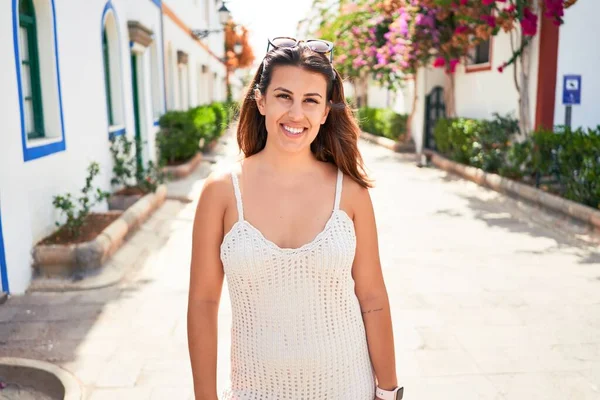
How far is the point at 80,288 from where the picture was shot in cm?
543

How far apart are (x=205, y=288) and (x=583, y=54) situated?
9.42 meters

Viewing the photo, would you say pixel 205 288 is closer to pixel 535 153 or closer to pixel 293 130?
pixel 293 130

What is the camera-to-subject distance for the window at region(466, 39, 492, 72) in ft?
43.2

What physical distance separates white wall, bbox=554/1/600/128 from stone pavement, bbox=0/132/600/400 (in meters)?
2.63

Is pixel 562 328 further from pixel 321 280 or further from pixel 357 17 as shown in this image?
pixel 357 17

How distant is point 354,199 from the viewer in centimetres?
194

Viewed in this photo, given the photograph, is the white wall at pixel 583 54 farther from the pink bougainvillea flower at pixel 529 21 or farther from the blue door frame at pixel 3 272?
the blue door frame at pixel 3 272

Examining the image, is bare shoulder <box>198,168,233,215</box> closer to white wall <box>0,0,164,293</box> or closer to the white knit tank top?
the white knit tank top

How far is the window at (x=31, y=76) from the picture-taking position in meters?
6.22

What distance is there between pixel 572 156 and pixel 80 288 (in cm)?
631

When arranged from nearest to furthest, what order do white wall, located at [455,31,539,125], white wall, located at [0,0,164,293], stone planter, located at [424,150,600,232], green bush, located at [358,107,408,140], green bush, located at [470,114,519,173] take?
white wall, located at [0,0,164,293] < stone planter, located at [424,150,600,232] < white wall, located at [455,31,539,125] < green bush, located at [470,114,519,173] < green bush, located at [358,107,408,140]

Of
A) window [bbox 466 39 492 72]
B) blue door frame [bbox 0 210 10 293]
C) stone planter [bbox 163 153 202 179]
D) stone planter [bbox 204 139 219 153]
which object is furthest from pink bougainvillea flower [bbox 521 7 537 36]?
stone planter [bbox 204 139 219 153]

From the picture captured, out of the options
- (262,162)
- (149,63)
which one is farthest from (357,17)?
(262,162)

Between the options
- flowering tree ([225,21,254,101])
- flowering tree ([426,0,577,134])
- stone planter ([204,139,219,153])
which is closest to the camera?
flowering tree ([426,0,577,134])
